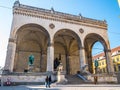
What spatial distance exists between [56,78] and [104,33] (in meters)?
13.9

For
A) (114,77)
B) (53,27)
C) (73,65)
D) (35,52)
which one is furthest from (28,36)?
(114,77)

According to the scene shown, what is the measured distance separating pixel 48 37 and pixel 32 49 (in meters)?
6.84

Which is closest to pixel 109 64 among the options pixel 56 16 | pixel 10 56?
pixel 56 16

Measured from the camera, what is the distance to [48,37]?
2058 cm

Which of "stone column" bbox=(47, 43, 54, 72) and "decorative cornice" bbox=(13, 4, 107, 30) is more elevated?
"decorative cornice" bbox=(13, 4, 107, 30)

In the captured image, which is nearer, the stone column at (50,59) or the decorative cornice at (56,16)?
the stone column at (50,59)

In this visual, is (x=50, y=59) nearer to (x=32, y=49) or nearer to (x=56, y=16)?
(x=32, y=49)

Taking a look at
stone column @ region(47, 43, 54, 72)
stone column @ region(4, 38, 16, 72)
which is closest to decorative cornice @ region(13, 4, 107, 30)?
stone column @ region(4, 38, 16, 72)

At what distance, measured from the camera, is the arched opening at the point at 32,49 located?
23672 mm

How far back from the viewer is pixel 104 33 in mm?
25344

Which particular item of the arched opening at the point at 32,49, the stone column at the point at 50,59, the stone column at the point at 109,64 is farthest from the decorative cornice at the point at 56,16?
the stone column at the point at 109,64

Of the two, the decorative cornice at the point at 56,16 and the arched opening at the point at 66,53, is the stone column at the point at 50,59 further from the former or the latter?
the arched opening at the point at 66,53

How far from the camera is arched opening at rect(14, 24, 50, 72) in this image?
77.7 feet

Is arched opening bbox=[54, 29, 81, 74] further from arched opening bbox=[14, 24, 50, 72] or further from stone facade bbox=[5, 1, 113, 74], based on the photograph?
arched opening bbox=[14, 24, 50, 72]
